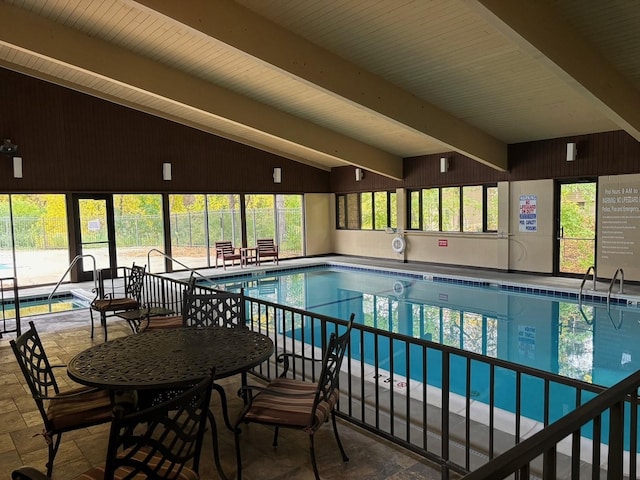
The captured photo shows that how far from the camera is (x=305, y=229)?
46.3ft

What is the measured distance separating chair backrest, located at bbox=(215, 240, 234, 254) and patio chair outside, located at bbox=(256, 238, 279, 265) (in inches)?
28.5

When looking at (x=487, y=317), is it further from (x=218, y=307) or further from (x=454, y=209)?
(x=218, y=307)

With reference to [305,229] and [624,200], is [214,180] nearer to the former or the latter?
[305,229]

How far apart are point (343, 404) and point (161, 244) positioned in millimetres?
8752

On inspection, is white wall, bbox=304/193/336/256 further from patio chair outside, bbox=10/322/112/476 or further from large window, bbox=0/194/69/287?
patio chair outside, bbox=10/322/112/476

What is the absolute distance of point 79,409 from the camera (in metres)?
2.67

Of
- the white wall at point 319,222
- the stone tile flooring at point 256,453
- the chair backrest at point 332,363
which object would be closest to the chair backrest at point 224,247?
the white wall at point 319,222

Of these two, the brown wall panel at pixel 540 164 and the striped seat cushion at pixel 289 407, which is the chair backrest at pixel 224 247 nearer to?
the brown wall panel at pixel 540 164

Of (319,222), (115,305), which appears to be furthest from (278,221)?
(115,305)

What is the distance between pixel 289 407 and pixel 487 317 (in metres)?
5.72

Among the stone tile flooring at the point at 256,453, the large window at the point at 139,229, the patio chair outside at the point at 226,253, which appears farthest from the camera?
the patio chair outside at the point at 226,253

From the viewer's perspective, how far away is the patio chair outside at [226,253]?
1188 cm

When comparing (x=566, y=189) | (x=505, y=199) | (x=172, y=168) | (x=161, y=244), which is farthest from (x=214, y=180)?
(x=566, y=189)

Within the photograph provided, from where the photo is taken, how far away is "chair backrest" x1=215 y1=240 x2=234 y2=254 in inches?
472
